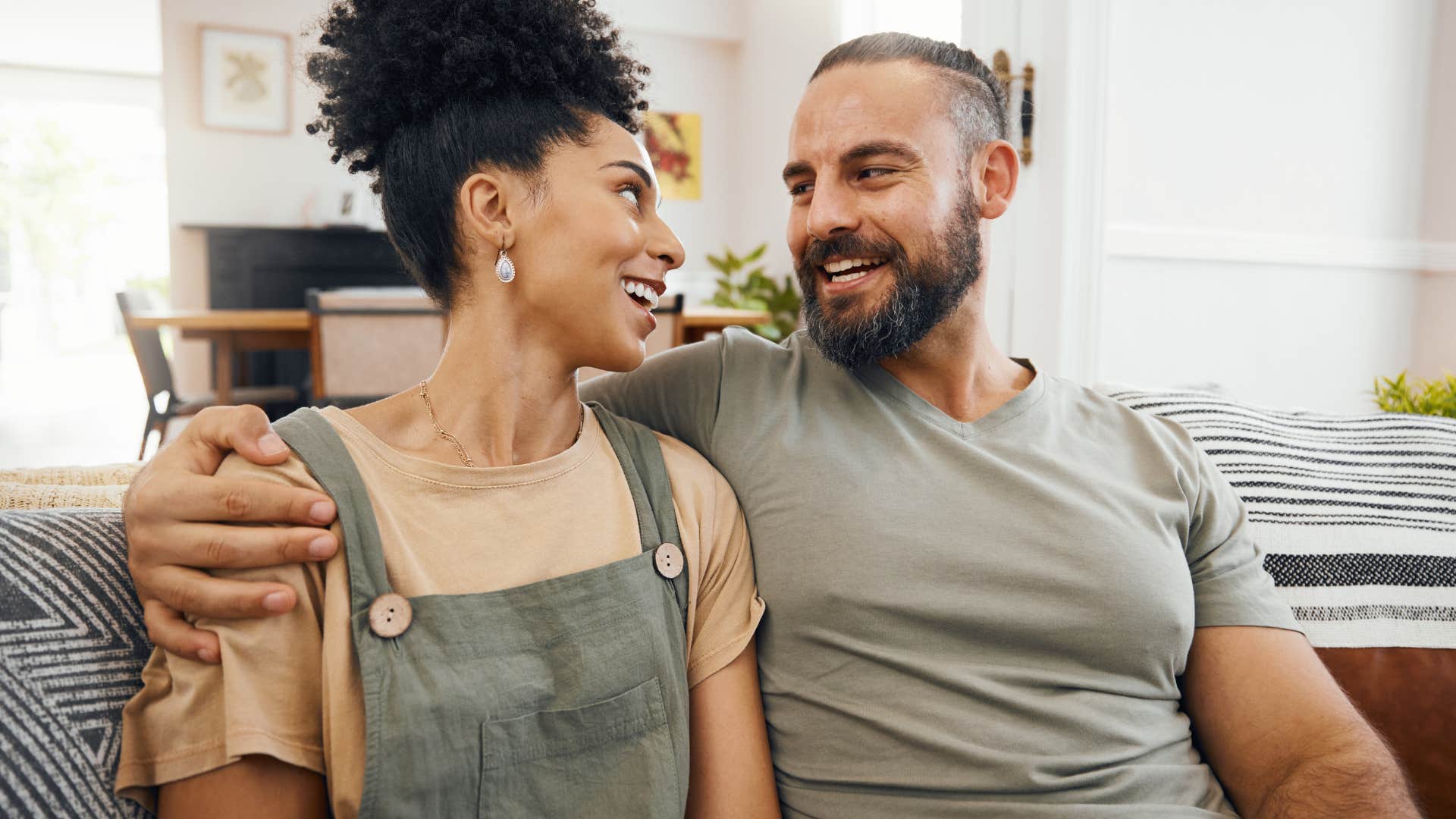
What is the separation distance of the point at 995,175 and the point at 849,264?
32 cm

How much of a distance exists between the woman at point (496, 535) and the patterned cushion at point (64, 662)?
0.09 ft

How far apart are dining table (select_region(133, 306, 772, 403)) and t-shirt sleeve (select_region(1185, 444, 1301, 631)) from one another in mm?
2537

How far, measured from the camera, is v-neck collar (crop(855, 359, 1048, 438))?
129cm

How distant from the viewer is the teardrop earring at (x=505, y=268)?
1.10 metres

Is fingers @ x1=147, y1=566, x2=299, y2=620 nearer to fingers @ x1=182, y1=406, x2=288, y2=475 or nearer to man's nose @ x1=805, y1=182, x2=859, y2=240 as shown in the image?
fingers @ x1=182, y1=406, x2=288, y2=475

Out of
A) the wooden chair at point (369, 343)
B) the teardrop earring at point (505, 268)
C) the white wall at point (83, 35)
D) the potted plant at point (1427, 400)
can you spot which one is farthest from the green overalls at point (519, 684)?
the white wall at point (83, 35)

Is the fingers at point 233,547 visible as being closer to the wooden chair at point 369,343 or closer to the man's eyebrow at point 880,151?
the man's eyebrow at point 880,151

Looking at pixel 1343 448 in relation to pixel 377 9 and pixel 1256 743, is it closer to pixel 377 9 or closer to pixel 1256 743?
Result: pixel 1256 743

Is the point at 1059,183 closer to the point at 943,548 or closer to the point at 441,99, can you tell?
the point at 943,548

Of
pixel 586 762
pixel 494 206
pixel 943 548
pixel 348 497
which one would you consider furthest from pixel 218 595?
pixel 943 548

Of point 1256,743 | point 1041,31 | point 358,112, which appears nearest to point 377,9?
point 358,112

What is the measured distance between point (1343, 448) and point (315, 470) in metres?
1.44

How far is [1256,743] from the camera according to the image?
1149 millimetres

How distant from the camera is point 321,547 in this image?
34.1 inches
